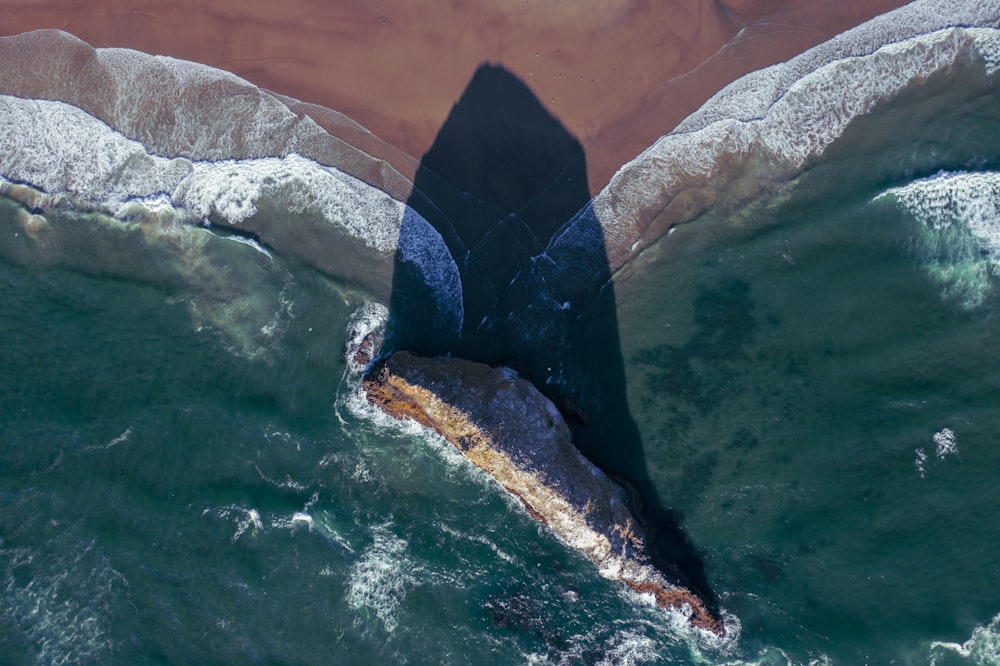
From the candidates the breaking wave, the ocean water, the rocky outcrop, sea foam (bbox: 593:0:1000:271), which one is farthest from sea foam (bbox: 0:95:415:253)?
the breaking wave

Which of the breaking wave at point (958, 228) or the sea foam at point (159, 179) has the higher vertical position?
the breaking wave at point (958, 228)

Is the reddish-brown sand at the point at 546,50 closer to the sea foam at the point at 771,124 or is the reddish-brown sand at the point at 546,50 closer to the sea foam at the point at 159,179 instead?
the sea foam at the point at 771,124

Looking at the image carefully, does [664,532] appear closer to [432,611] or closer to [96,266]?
[432,611]

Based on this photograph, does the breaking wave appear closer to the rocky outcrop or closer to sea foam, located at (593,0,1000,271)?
sea foam, located at (593,0,1000,271)

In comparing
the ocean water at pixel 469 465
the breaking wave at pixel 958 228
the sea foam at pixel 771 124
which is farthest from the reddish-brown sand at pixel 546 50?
the breaking wave at pixel 958 228

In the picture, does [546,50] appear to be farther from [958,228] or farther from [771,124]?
[958,228]

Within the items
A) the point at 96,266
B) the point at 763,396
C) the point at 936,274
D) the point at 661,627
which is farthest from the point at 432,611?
the point at 936,274

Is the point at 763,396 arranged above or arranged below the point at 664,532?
above
